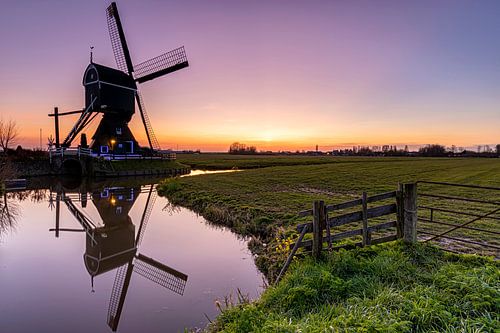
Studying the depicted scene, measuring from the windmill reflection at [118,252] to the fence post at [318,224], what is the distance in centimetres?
363

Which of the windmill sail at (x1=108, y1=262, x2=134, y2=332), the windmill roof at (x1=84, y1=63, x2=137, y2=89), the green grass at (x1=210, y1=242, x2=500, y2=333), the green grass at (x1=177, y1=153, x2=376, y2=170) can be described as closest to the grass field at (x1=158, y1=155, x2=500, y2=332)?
the green grass at (x1=210, y1=242, x2=500, y2=333)

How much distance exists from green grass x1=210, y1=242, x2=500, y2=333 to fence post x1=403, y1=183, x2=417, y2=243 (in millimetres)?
281

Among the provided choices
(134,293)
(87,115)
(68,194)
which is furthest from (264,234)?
(87,115)

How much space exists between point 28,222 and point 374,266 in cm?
1583

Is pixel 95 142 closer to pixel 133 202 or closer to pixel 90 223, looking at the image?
pixel 133 202

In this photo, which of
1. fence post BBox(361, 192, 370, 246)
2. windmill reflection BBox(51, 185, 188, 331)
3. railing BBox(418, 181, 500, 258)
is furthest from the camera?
windmill reflection BBox(51, 185, 188, 331)

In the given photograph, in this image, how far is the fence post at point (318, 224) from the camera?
22.2 ft

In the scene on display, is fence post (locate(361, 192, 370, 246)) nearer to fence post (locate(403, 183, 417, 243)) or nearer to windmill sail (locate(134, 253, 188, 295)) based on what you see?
fence post (locate(403, 183, 417, 243))

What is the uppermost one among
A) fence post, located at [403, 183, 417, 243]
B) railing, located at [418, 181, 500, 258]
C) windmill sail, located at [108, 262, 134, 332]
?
fence post, located at [403, 183, 417, 243]

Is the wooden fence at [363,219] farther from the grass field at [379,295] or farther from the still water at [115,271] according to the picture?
the still water at [115,271]

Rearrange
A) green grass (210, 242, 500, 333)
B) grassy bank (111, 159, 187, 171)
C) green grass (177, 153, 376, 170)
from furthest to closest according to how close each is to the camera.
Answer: green grass (177, 153, 376, 170) < grassy bank (111, 159, 187, 171) < green grass (210, 242, 500, 333)

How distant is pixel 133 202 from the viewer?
789 inches

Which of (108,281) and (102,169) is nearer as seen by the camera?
(108,281)

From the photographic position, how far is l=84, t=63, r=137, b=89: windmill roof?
34.8 metres
